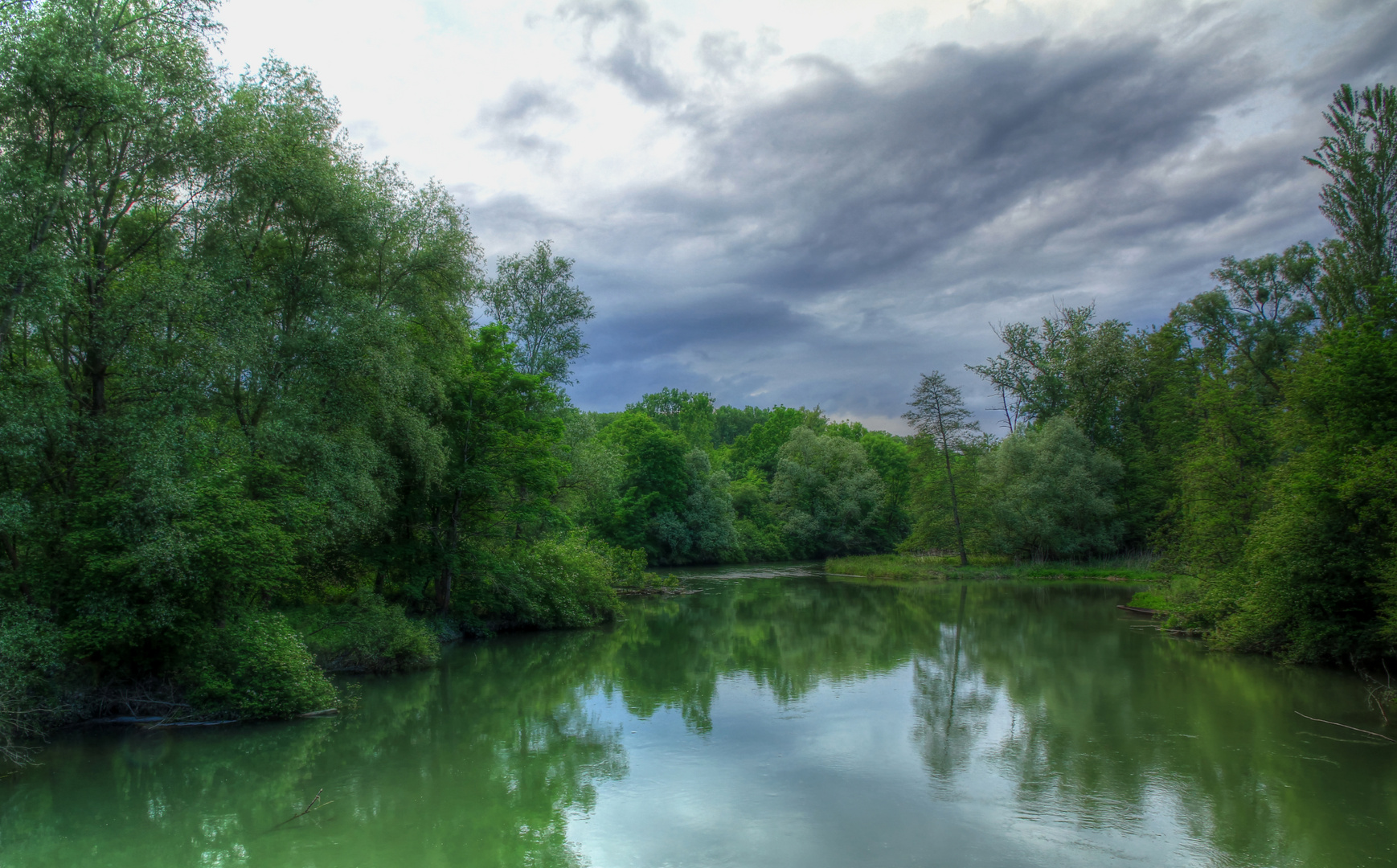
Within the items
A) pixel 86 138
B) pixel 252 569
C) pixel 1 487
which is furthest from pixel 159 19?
pixel 252 569

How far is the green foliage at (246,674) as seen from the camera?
465 inches

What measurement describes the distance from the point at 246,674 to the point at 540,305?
1989 centimetres

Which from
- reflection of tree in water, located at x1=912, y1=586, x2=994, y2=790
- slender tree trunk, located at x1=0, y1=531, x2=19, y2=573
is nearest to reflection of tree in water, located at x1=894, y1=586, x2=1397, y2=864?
reflection of tree in water, located at x1=912, y1=586, x2=994, y2=790

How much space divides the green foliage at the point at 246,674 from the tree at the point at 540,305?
18.0 m

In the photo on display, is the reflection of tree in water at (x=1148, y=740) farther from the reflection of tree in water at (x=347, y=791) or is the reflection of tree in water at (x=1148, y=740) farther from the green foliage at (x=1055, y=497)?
the green foliage at (x=1055, y=497)

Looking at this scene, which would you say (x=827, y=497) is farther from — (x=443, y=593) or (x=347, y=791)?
(x=347, y=791)

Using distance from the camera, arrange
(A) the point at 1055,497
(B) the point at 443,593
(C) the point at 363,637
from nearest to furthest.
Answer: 1. (C) the point at 363,637
2. (B) the point at 443,593
3. (A) the point at 1055,497

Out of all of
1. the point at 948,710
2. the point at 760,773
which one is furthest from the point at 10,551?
the point at 948,710

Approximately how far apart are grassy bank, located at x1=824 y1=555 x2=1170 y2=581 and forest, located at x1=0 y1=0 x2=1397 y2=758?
47.5 feet

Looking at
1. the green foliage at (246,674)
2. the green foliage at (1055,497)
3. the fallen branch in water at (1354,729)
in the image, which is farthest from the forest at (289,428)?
the green foliage at (1055,497)

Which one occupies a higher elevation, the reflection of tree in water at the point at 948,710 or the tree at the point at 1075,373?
the tree at the point at 1075,373

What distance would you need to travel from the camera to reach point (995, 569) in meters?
39.4

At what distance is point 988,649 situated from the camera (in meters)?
19.0

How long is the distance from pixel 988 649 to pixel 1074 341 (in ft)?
110
